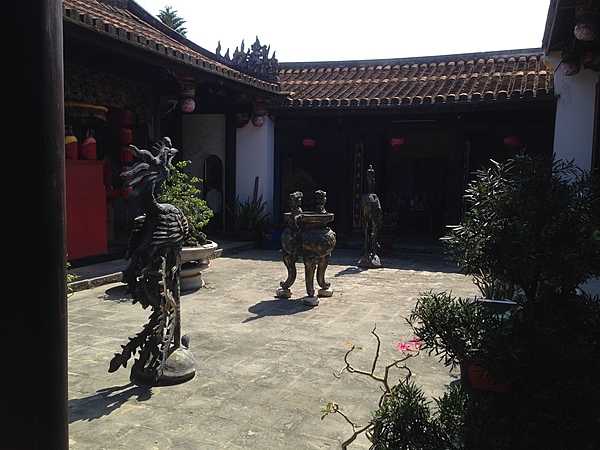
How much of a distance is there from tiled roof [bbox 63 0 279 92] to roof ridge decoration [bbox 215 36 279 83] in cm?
22

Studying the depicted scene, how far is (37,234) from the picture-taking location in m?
0.89

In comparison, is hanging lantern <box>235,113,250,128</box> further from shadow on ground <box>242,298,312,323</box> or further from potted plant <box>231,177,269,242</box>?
shadow on ground <box>242,298,312,323</box>

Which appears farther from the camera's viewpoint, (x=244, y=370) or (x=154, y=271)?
(x=244, y=370)

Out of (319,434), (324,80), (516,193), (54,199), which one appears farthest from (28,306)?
(324,80)

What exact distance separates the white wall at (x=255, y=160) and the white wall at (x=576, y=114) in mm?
5877

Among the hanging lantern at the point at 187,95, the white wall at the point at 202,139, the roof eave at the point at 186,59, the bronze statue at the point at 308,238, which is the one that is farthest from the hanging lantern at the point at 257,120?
the bronze statue at the point at 308,238

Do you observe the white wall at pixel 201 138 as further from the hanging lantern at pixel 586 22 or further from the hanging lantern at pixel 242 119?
the hanging lantern at pixel 586 22

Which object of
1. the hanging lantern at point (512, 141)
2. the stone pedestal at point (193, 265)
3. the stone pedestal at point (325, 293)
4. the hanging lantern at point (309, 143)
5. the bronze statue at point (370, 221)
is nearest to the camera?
the stone pedestal at point (325, 293)

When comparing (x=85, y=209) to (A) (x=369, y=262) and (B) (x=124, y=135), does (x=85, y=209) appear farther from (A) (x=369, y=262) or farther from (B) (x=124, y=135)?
(A) (x=369, y=262)

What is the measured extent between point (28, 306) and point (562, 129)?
10424mm

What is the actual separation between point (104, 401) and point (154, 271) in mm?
920

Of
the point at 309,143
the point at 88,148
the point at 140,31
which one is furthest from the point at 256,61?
the point at 88,148

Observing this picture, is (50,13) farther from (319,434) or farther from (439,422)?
(319,434)

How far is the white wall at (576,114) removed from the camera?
952cm
